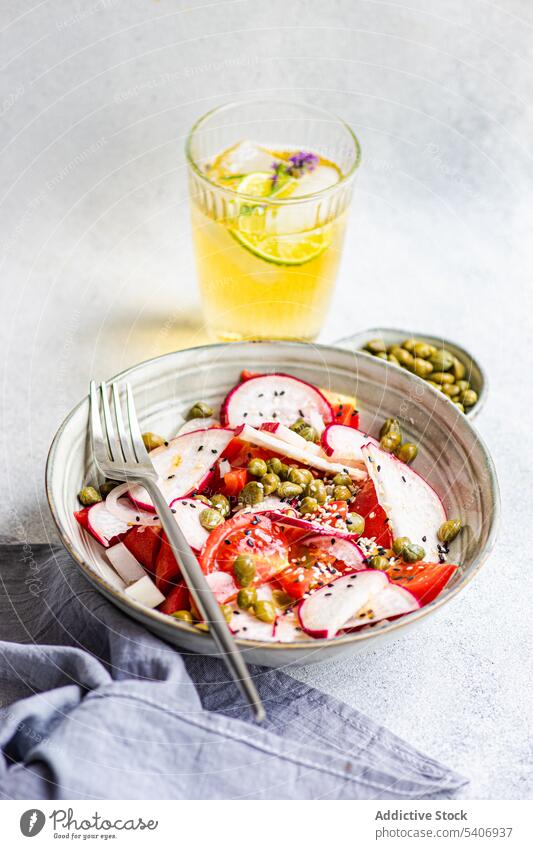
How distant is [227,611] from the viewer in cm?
203

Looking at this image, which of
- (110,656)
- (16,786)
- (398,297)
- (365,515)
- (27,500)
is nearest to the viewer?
(16,786)

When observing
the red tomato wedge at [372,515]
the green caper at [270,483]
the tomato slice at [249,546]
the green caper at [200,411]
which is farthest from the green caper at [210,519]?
the green caper at [200,411]

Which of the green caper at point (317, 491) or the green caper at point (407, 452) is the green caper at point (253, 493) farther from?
the green caper at point (407, 452)

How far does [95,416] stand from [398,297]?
1863 millimetres

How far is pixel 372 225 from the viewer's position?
4.33 metres

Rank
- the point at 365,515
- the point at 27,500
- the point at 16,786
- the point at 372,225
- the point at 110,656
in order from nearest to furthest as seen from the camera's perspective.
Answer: the point at 16,786, the point at 110,656, the point at 365,515, the point at 27,500, the point at 372,225

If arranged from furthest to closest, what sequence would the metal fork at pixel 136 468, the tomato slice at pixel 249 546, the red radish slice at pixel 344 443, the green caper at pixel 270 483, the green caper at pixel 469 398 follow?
the green caper at pixel 469 398 < the red radish slice at pixel 344 443 < the green caper at pixel 270 483 < the tomato slice at pixel 249 546 < the metal fork at pixel 136 468

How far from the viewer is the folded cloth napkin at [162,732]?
182cm

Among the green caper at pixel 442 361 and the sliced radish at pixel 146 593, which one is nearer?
the sliced radish at pixel 146 593

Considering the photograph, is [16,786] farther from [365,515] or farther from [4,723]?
[365,515]

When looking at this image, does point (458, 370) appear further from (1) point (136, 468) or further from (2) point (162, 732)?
(2) point (162, 732)

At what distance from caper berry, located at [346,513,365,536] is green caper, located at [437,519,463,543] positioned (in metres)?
0.21

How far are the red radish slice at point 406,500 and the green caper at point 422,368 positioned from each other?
26.1 inches
